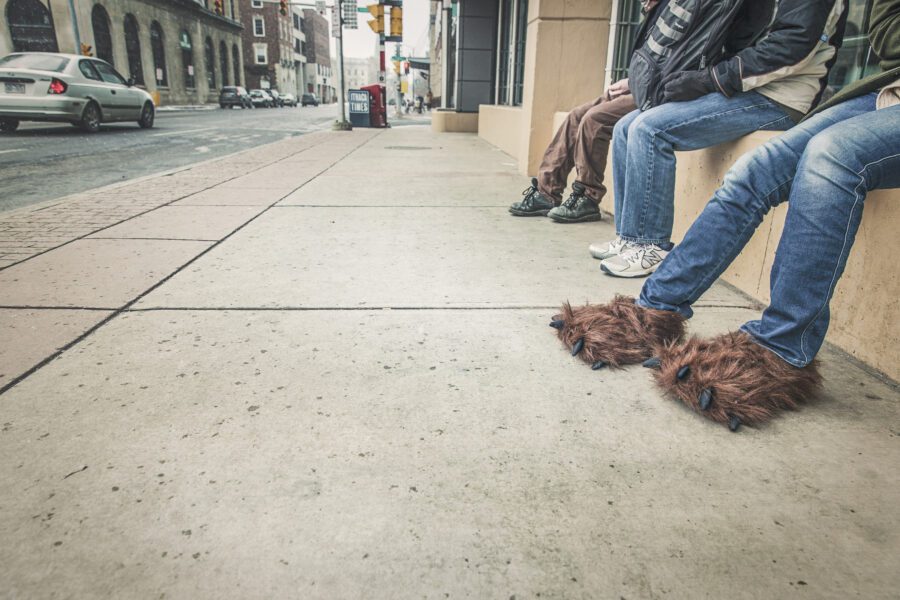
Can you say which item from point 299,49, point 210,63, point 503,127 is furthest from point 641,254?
point 299,49

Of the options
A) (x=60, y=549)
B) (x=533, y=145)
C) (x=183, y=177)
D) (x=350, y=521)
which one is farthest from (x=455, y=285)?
(x=183, y=177)

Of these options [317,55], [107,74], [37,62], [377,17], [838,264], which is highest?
[317,55]

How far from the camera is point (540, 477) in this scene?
1.26 m

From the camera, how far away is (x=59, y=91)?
10602mm

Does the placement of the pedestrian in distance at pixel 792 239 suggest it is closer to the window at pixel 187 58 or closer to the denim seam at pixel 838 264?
the denim seam at pixel 838 264

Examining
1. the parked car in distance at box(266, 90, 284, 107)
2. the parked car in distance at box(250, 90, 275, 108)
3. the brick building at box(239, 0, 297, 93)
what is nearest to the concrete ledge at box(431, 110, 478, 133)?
the parked car in distance at box(250, 90, 275, 108)

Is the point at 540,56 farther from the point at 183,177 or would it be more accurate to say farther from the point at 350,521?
the point at 350,521

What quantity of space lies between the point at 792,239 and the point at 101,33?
38.5 m

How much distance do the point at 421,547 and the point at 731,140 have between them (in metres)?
2.36

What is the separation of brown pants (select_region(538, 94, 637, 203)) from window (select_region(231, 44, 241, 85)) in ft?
183

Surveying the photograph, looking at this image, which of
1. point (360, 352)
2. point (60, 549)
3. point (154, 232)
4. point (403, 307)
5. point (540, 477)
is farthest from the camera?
point (154, 232)

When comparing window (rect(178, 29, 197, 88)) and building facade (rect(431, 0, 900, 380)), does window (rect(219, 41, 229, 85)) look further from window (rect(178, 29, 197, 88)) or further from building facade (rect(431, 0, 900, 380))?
building facade (rect(431, 0, 900, 380))

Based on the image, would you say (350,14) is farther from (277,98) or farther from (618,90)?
(618,90)

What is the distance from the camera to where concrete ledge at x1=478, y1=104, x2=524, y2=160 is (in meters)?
7.76
